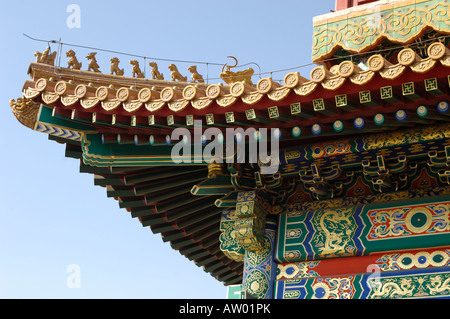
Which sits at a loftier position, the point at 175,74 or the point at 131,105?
the point at 175,74

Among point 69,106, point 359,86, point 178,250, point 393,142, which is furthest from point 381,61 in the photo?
point 178,250

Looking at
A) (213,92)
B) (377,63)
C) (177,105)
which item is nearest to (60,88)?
(177,105)

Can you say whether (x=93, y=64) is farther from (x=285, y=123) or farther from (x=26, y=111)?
(x=285, y=123)

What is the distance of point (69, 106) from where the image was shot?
716cm

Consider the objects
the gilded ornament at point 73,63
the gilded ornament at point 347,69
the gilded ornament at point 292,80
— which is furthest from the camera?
the gilded ornament at point 73,63

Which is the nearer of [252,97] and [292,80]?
[292,80]

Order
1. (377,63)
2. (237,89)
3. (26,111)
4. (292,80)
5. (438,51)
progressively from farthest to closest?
1. (26,111)
2. (237,89)
3. (292,80)
4. (377,63)
5. (438,51)

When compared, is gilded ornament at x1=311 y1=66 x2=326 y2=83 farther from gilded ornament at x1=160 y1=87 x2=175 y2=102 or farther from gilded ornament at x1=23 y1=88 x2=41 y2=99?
gilded ornament at x1=23 y1=88 x2=41 y2=99

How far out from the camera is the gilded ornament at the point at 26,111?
7.52 meters

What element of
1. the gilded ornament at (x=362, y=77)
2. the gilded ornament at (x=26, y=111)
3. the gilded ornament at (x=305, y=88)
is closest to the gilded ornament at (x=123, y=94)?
the gilded ornament at (x=26, y=111)

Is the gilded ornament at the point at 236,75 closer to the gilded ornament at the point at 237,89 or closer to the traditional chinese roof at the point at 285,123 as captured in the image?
the traditional chinese roof at the point at 285,123
